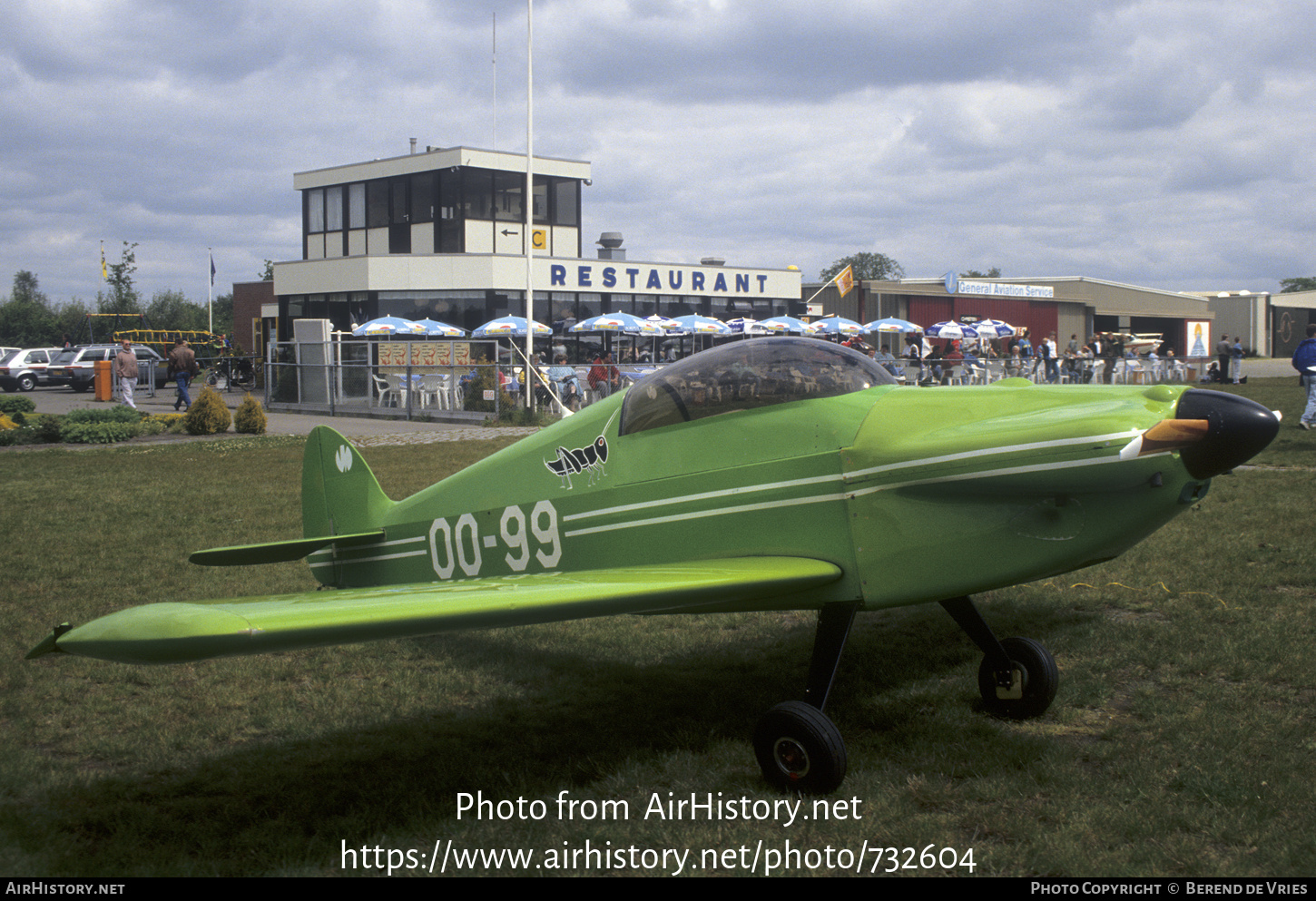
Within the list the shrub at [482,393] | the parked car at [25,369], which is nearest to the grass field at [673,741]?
the shrub at [482,393]

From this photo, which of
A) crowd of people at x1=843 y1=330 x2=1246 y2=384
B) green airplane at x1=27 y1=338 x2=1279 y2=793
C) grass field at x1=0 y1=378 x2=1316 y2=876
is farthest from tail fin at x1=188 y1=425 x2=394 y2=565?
crowd of people at x1=843 y1=330 x2=1246 y2=384

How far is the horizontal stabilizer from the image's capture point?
5.21m

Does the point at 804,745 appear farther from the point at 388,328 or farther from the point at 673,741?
the point at 388,328

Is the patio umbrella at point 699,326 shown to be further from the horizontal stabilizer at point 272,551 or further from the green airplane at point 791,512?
the green airplane at point 791,512

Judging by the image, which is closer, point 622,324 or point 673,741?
point 673,741

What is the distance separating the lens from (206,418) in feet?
67.8

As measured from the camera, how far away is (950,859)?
343 cm

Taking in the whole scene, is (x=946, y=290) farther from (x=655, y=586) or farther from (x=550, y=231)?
(x=655, y=586)

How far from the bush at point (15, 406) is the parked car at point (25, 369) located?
55.2 feet

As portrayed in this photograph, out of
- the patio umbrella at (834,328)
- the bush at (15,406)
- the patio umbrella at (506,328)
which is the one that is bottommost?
the bush at (15,406)

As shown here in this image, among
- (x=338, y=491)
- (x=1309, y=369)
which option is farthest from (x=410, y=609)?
(x=1309, y=369)

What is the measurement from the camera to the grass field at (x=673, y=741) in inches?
139

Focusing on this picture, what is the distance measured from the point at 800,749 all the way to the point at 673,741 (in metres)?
0.78

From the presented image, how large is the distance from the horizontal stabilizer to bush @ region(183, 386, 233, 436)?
1650 cm
